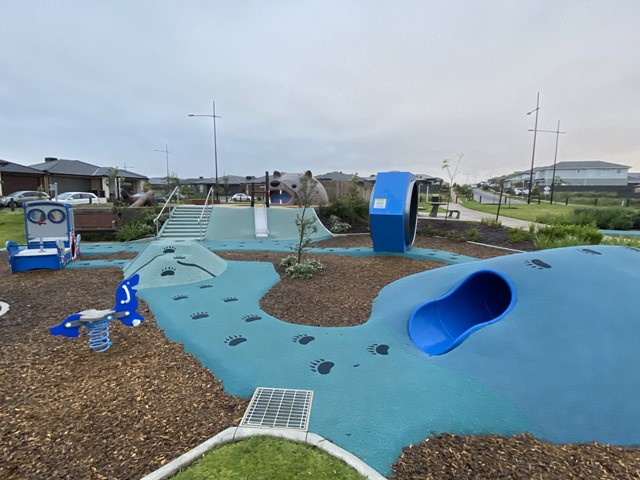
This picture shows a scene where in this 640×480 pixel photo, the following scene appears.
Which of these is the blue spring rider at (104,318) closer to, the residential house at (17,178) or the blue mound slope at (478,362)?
the blue mound slope at (478,362)

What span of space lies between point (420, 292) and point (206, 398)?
12.8 ft

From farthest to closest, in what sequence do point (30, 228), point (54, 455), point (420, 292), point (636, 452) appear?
point (30, 228) → point (420, 292) → point (636, 452) → point (54, 455)

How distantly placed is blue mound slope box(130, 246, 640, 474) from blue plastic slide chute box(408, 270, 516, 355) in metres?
0.09

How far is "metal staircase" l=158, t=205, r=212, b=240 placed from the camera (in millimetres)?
15188

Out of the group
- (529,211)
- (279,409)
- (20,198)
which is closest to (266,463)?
(279,409)

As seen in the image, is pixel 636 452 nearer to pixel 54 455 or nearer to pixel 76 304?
pixel 54 455

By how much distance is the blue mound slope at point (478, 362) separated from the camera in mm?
3102

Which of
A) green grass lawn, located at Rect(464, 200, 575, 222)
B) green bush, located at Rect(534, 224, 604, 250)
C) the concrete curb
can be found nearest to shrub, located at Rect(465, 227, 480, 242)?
green bush, located at Rect(534, 224, 604, 250)

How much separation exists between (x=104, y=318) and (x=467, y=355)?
445 centimetres

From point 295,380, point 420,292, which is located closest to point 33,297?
point 295,380

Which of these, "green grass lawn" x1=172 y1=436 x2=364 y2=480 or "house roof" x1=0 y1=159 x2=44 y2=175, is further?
"house roof" x1=0 y1=159 x2=44 y2=175

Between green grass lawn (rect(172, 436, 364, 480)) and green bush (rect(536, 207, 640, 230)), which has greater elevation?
green bush (rect(536, 207, 640, 230))

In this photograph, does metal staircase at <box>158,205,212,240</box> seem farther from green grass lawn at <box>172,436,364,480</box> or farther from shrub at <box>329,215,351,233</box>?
green grass lawn at <box>172,436,364,480</box>

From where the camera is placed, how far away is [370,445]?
9.23ft
